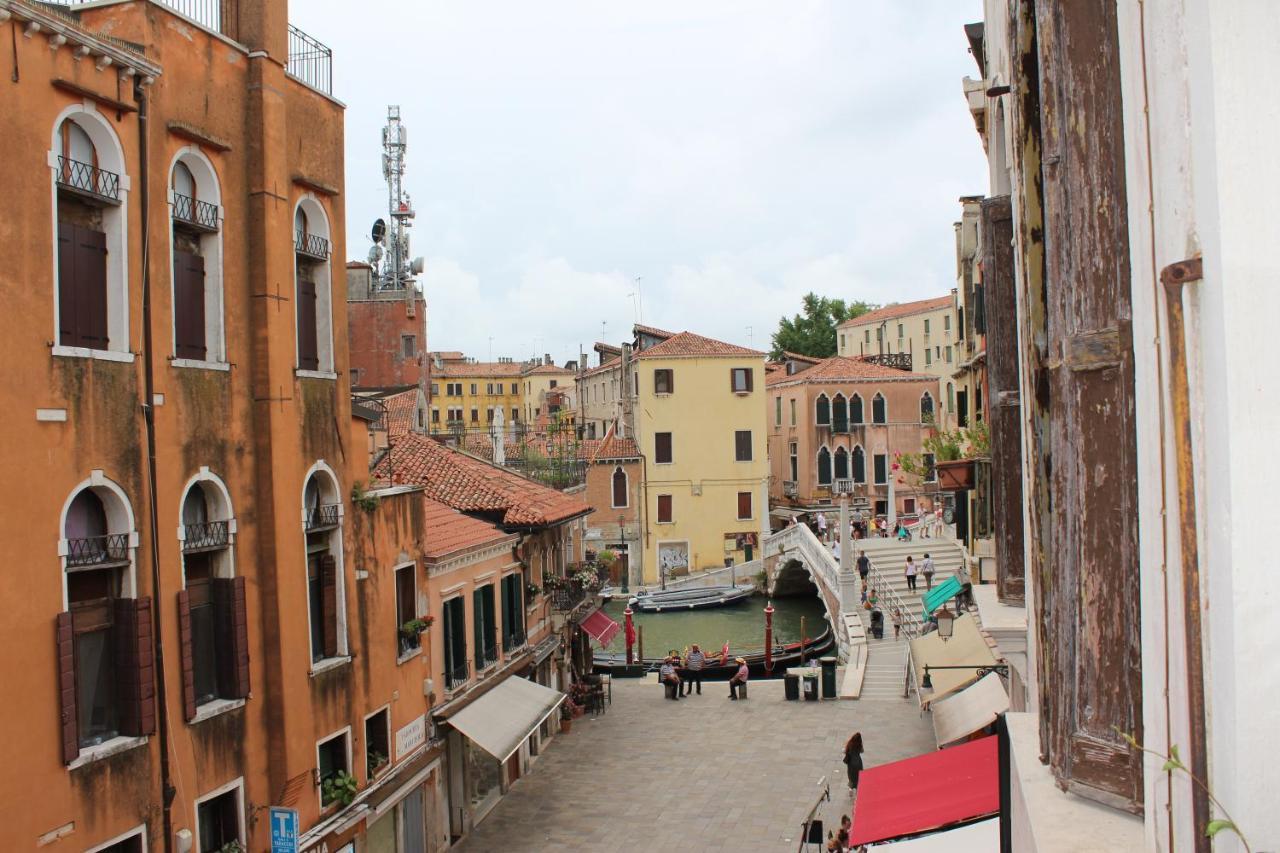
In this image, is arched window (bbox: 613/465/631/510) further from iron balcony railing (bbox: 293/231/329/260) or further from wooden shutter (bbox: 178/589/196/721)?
wooden shutter (bbox: 178/589/196/721)

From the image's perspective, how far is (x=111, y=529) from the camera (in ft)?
33.9

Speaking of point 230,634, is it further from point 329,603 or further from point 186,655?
point 329,603

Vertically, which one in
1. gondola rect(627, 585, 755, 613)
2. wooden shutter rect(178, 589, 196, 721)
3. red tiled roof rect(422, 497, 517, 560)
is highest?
red tiled roof rect(422, 497, 517, 560)

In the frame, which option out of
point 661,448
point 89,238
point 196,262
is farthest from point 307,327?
point 661,448

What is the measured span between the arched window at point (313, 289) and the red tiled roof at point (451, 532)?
3512mm

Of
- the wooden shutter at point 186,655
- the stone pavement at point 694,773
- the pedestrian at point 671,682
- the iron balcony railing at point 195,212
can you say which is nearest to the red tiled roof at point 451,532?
the stone pavement at point 694,773

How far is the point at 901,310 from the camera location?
69.1 m

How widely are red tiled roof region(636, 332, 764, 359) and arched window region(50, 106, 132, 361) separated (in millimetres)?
39963

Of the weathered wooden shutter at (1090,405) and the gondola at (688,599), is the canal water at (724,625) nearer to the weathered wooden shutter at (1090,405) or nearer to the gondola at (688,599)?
the gondola at (688,599)

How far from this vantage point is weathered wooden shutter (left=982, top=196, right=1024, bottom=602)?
28.9 feet

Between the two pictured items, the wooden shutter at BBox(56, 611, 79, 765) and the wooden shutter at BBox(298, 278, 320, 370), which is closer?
the wooden shutter at BBox(56, 611, 79, 765)

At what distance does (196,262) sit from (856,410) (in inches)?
1833

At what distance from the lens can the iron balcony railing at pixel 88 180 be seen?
980 cm

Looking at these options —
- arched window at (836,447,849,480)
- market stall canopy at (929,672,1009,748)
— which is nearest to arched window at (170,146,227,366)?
market stall canopy at (929,672,1009,748)
